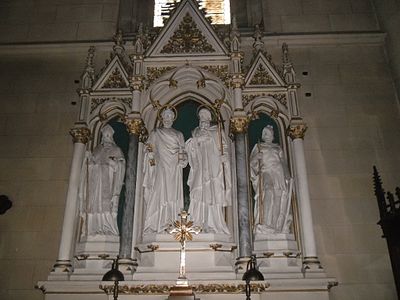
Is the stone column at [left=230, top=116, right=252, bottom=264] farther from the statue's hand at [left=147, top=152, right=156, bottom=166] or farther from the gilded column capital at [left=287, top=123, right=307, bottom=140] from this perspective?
the statue's hand at [left=147, top=152, right=156, bottom=166]

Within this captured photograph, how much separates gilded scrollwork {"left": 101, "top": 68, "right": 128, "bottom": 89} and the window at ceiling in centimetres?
242

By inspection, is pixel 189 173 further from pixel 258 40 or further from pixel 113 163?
pixel 258 40

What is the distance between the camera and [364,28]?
31.5 feet

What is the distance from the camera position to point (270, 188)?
7309mm

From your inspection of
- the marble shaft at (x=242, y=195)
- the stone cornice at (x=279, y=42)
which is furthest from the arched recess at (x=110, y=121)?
the marble shaft at (x=242, y=195)

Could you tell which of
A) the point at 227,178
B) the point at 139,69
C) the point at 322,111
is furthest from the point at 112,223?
the point at 322,111

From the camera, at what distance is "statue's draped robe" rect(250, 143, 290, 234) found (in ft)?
23.4

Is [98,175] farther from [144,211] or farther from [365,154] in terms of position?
[365,154]

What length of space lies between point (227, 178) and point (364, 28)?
484cm

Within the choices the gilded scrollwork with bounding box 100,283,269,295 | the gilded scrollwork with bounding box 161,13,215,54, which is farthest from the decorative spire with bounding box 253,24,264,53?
the gilded scrollwork with bounding box 100,283,269,295

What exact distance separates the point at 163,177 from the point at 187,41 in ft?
9.21

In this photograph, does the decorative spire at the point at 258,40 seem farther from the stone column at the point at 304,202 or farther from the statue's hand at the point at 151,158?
the statue's hand at the point at 151,158

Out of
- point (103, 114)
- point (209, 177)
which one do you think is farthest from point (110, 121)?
point (209, 177)

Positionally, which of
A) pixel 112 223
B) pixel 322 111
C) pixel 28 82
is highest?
pixel 28 82
